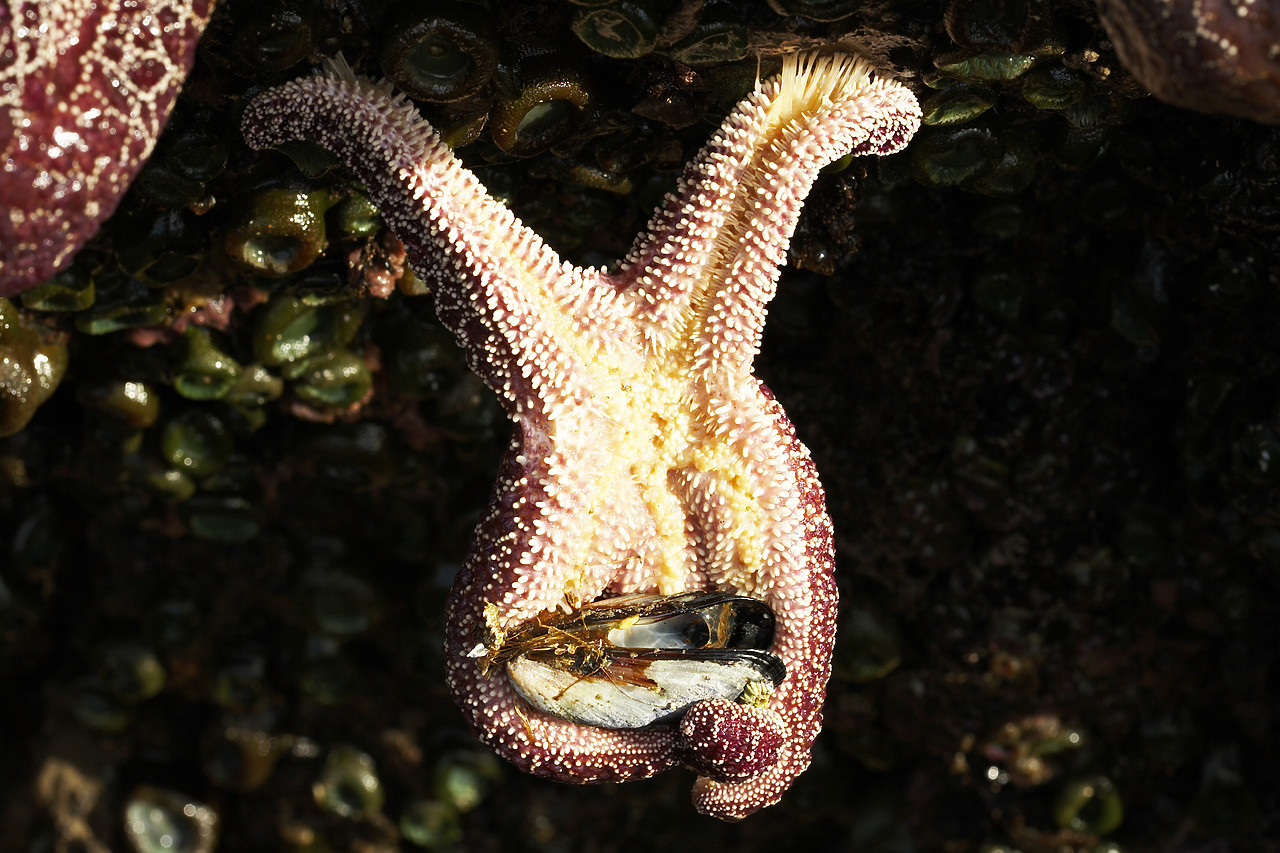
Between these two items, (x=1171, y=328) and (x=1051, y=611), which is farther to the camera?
(x=1051, y=611)

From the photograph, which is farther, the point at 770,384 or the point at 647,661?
the point at 770,384

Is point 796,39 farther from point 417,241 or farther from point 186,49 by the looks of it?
point 186,49

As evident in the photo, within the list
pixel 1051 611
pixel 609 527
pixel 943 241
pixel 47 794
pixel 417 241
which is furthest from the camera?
pixel 47 794

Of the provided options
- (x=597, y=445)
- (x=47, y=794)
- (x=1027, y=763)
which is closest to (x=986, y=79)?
(x=597, y=445)
